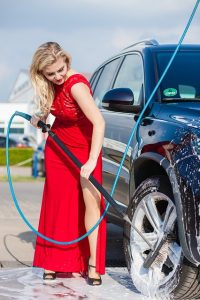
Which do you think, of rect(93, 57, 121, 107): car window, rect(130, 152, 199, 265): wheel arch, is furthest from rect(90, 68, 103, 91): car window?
rect(130, 152, 199, 265): wheel arch

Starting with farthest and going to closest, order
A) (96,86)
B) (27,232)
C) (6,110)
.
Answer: (6,110) < (27,232) < (96,86)

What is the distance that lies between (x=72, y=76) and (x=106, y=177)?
138cm

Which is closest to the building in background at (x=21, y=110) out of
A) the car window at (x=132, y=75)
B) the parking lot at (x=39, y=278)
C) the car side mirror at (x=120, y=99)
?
the parking lot at (x=39, y=278)

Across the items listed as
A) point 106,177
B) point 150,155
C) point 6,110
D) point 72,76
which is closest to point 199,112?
point 150,155

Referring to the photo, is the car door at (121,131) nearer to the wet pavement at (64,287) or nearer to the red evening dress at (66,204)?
the red evening dress at (66,204)

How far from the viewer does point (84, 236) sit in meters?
5.64

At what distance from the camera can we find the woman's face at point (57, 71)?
549 cm

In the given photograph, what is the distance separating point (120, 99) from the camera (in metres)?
5.88

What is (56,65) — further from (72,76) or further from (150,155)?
(150,155)

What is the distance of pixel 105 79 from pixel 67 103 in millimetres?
2140

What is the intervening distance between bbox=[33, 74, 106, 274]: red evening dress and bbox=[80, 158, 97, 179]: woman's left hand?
0.28 meters

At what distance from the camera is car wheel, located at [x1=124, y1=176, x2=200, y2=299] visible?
498cm

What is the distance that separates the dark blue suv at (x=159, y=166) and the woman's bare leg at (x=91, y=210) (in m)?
0.26

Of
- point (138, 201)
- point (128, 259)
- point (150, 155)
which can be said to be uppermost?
point (150, 155)
